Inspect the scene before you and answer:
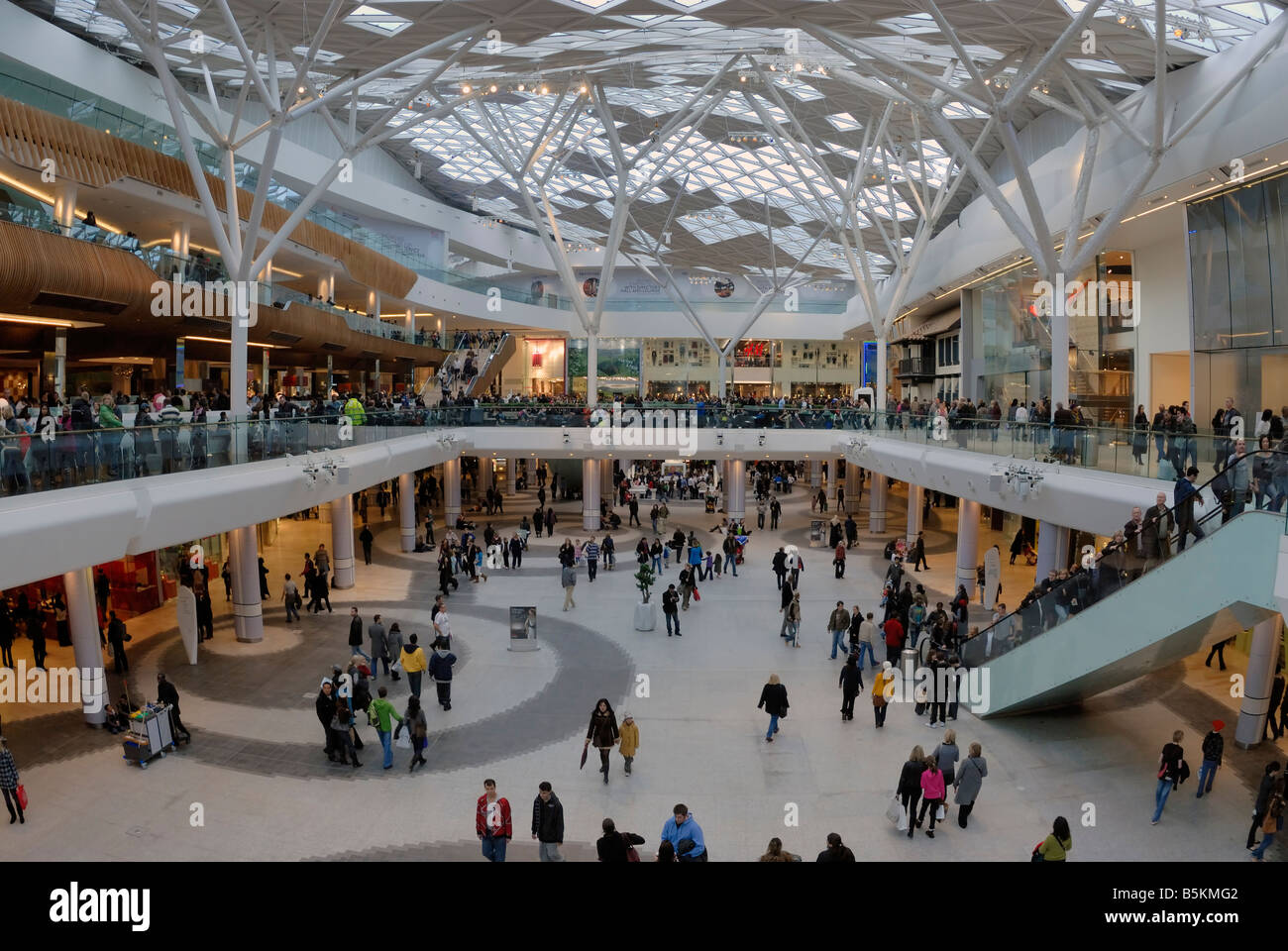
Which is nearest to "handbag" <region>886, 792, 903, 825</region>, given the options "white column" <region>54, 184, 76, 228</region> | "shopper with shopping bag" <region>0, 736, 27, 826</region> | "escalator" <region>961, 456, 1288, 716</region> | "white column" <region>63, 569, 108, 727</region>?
"escalator" <region>961, 456, 1288, 716</region>

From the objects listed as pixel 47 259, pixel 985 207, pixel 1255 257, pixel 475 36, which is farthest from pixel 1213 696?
pixel 47 259

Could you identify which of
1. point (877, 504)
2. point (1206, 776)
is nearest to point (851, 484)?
point (877, 504)

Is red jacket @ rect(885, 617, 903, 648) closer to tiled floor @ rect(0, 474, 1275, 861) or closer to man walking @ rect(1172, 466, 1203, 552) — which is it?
tiled floor @ rect(0, 474, 1275, 861)

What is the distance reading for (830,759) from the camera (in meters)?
14.0

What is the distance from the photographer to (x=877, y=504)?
39.0 metres

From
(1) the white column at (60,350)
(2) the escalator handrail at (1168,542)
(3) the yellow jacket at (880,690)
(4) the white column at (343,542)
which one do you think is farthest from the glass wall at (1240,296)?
(1) the white column at (60,350)

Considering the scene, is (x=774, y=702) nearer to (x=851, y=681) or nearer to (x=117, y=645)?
(x=851, y=681)

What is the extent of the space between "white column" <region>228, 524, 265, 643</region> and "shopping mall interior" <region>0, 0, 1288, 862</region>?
3.0 inches

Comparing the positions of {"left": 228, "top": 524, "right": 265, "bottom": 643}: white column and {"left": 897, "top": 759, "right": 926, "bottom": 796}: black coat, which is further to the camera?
{"left": 228, "top": 524, "right": 265, "bottom": 643}: white column

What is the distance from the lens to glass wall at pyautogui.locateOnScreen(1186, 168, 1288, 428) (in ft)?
67.2

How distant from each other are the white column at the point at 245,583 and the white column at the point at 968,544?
18.8 metres
